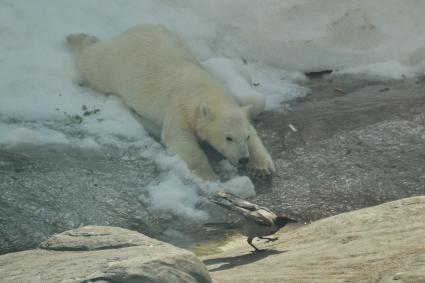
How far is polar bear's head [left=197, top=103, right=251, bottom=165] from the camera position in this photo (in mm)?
8531

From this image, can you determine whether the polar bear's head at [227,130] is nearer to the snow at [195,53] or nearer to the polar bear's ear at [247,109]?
the polar bear's ear at [247,109]

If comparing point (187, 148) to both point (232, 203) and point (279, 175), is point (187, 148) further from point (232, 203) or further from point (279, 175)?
point (232, 203)

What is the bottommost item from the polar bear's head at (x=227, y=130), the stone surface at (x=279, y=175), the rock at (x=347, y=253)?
the rock at (x=347, y=253)

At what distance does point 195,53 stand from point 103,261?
7.61 metres

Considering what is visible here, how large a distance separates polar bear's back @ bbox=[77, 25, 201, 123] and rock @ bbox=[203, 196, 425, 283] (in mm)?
3534

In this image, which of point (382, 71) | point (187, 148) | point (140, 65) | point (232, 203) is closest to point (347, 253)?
point (232, 203)

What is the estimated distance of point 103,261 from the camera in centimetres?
384

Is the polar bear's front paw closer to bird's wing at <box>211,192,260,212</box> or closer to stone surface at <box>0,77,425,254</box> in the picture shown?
stone surface at <box>0,77,425,254</box>

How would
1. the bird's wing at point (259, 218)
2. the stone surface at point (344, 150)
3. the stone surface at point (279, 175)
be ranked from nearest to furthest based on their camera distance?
the bird's wing at point (259, 218), the stone surface at point (279, 175), the stone surface at point (344, 150)

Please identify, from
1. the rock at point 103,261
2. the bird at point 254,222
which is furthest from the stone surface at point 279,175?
the rock at point 103,261

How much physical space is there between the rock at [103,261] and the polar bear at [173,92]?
3.63 m

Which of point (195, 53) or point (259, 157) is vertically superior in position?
point (195, 53)

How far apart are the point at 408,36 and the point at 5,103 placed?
647 centimetres

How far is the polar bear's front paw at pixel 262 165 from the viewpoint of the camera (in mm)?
8320
